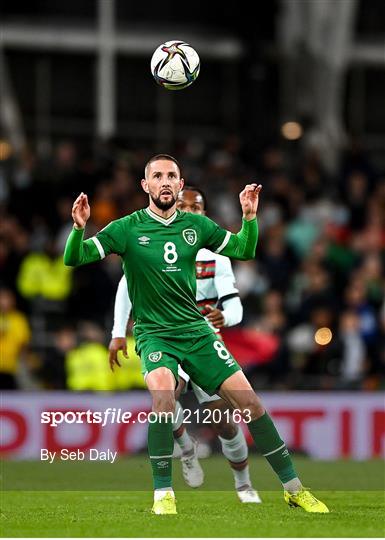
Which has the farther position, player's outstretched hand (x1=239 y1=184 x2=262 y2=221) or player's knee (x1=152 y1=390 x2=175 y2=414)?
player's outstretched hand (x1=239 y1=184 x2=262 y2=221)

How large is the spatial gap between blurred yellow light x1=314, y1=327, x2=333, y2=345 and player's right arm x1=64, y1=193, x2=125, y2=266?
857 cm

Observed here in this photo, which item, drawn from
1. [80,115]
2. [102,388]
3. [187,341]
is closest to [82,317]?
[102,388]

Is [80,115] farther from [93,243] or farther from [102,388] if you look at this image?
[93,243]

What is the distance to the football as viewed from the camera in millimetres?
10523

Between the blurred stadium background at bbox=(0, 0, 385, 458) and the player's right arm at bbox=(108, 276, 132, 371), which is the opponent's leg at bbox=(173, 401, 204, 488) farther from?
the blurred stadium background at bbox=(0, 0, 385, 458)

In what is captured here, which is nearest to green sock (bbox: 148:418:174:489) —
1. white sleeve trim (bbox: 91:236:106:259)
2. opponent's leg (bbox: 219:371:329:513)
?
opponent's leg (bbox: 219:371:329:513)

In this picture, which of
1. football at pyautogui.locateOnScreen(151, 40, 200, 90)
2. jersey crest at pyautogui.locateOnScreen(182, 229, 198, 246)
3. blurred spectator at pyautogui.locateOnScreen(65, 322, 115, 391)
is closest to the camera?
jersey crest at pyautogui.locateOnScreen(182, 229, 198, 246)

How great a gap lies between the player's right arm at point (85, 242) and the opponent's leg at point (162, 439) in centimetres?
85

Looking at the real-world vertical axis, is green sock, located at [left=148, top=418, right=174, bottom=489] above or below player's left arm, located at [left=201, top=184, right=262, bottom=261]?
below

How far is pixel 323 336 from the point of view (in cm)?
1778

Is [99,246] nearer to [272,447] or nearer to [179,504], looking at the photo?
[272,447]

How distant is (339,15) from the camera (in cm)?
2464

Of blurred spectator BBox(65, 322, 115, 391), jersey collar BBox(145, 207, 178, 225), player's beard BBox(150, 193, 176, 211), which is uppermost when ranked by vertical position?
player's beard BBox(150, 193, 176, 211)

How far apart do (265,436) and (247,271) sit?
9.55 m
